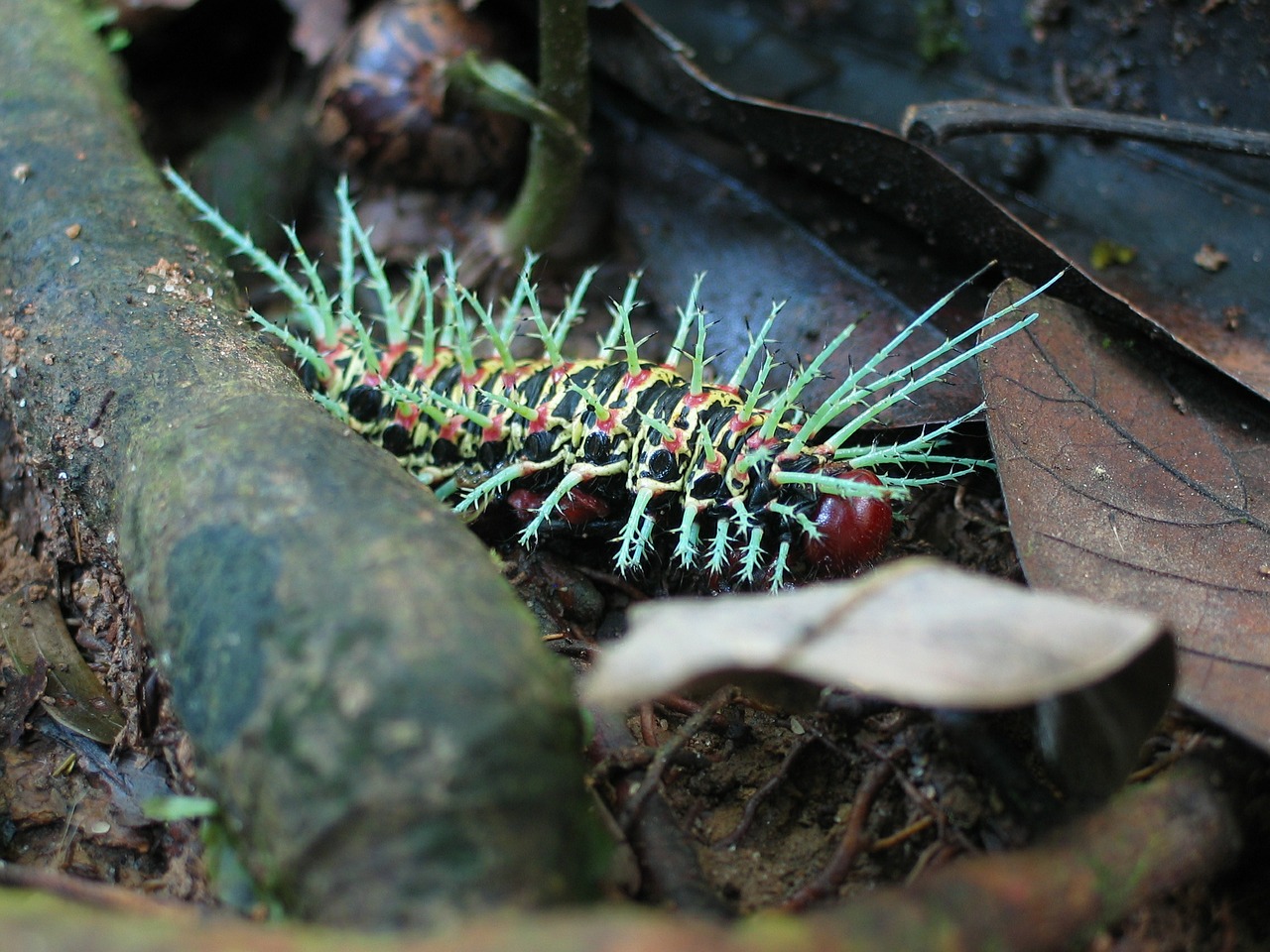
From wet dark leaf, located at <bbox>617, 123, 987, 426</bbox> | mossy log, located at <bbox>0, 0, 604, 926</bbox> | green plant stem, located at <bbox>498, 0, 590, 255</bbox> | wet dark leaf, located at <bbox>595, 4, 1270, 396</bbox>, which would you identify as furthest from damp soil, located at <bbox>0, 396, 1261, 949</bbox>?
green plant stem, located at <bbox>498, 0, 590, 255</bbox>

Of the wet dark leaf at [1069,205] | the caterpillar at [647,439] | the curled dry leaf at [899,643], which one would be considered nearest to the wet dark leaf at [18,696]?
the caterpillar at [647,439]

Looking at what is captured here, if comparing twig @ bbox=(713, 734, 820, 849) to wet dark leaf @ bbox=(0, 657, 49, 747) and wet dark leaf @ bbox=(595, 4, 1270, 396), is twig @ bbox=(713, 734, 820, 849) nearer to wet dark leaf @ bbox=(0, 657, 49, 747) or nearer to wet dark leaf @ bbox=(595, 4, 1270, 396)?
wet dark leaf @ bbox=(595, 4, 1270, 396)

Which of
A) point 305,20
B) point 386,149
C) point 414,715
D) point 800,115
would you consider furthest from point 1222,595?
point 305,20

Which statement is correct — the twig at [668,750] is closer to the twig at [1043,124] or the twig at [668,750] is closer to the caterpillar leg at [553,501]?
the caterpillar leg at [553,501]

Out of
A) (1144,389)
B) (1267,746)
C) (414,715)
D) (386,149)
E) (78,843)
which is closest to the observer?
(414,715)

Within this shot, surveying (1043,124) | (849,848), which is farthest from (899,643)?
(1043,124)

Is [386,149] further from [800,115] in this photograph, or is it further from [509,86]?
[800,115]
